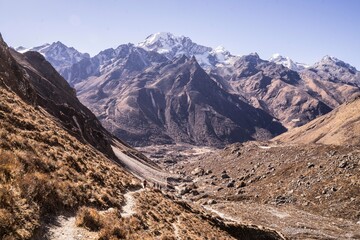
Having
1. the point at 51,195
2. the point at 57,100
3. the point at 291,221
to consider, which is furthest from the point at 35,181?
the point at 57,100

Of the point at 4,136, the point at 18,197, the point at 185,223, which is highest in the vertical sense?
the point at 4,136

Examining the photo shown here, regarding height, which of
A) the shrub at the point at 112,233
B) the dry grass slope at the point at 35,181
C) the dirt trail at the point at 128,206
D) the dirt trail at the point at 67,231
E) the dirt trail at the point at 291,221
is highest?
the dry grass slope at the point at 35,181

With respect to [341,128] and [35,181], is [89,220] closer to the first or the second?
[35,181]

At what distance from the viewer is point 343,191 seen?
58.6m

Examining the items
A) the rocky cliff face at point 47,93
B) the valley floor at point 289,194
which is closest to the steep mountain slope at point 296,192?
the valley floor at point 289,194

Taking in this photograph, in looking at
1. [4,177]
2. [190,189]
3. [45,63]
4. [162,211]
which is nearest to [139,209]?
[162,211]

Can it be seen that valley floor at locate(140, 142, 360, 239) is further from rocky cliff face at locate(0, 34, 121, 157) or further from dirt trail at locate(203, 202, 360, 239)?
rocky cliff face at locate(0, 34, 121, 157)

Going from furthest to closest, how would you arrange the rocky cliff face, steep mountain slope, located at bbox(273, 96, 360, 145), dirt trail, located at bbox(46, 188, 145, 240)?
steep mountain slope, located at bbox(273, 96, 360, 145) < the rocky cliff face < dirt trail, located at bbox(46, 188, 145, 240)

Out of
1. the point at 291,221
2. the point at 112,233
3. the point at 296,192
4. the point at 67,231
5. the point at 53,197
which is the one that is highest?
the point at 53,197

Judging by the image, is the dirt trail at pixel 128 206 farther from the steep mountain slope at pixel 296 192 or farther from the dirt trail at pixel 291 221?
the steep mountain slope at pixel 296 192

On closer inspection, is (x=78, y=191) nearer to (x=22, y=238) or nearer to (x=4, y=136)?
(x=4, y=136)

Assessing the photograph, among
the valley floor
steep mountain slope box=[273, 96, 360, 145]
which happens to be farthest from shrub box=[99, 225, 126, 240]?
steep mountain slope box=[273, 96, 360, 145]

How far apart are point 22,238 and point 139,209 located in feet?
40.3

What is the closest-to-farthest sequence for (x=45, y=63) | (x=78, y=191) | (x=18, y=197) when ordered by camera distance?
(x=18, y=197), (x=78, y=191), (x=45, y=63)
